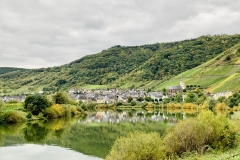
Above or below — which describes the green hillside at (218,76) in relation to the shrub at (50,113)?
above

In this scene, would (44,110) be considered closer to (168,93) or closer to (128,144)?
(128,144)

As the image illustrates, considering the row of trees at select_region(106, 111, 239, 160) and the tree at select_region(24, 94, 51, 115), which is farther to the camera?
the tree at select_region(24, 94, 51, 115)

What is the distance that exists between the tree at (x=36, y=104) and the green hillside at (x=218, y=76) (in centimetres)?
7630

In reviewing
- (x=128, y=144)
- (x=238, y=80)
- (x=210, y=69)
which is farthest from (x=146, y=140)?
(x=210, y=69)

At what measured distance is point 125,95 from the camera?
176375 millimetres

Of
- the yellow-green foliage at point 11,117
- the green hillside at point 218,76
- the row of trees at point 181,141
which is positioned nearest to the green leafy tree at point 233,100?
the green hillside at point 218,76

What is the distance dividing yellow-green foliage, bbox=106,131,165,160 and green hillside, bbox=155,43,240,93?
104m

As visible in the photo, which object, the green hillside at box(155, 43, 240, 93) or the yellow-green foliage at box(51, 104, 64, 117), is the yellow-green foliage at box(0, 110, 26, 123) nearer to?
the yellow-green foliage at box(51, 104, 64, 117)

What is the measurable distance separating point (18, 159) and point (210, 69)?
14888cm

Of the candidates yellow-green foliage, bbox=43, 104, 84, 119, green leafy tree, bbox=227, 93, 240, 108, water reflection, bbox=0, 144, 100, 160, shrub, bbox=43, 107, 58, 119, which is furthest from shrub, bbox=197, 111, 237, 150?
green leafy tree, bbox=227, 93, 240, 108

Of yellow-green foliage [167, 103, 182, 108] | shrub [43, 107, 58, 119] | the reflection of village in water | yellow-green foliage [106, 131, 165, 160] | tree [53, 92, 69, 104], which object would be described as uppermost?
tree [53, 92, 69, 104]

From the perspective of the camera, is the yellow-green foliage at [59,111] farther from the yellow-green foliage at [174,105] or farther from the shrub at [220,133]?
the shrub at [220,133]

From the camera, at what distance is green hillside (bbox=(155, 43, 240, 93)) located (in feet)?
425

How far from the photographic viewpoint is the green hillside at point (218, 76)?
425ft
